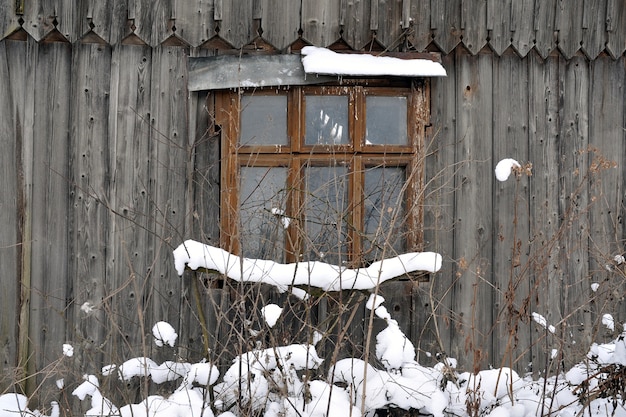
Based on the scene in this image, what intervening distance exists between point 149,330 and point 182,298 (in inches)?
11.1

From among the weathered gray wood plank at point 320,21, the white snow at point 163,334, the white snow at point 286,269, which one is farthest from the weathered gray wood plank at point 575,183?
the white snow at point 163,334

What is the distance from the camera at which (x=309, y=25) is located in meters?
5.17

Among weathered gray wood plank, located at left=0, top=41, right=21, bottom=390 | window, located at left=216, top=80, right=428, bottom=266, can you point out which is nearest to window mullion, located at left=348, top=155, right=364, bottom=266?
window, located at left=216, top=80, right=428, bottom=266

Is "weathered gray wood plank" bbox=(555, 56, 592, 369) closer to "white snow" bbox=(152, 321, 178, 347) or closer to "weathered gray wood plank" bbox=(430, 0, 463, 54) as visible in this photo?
"weathered gray wood plank" bbox=(430, 0, 463, 54)

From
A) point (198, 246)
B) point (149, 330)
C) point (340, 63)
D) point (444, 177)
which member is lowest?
point (149, 330)

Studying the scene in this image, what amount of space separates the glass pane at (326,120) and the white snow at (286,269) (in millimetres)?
941

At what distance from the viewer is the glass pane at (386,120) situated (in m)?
5.22

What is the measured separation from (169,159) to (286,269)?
1.16m

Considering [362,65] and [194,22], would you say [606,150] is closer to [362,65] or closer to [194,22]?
[362,65]

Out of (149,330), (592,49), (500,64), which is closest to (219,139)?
(149,330)

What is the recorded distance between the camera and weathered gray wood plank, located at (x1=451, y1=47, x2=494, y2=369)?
17.3 feet

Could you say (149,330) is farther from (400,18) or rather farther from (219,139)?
(400,18)

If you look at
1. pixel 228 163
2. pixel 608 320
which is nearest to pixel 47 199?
pixel 228 163

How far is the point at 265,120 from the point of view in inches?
203
